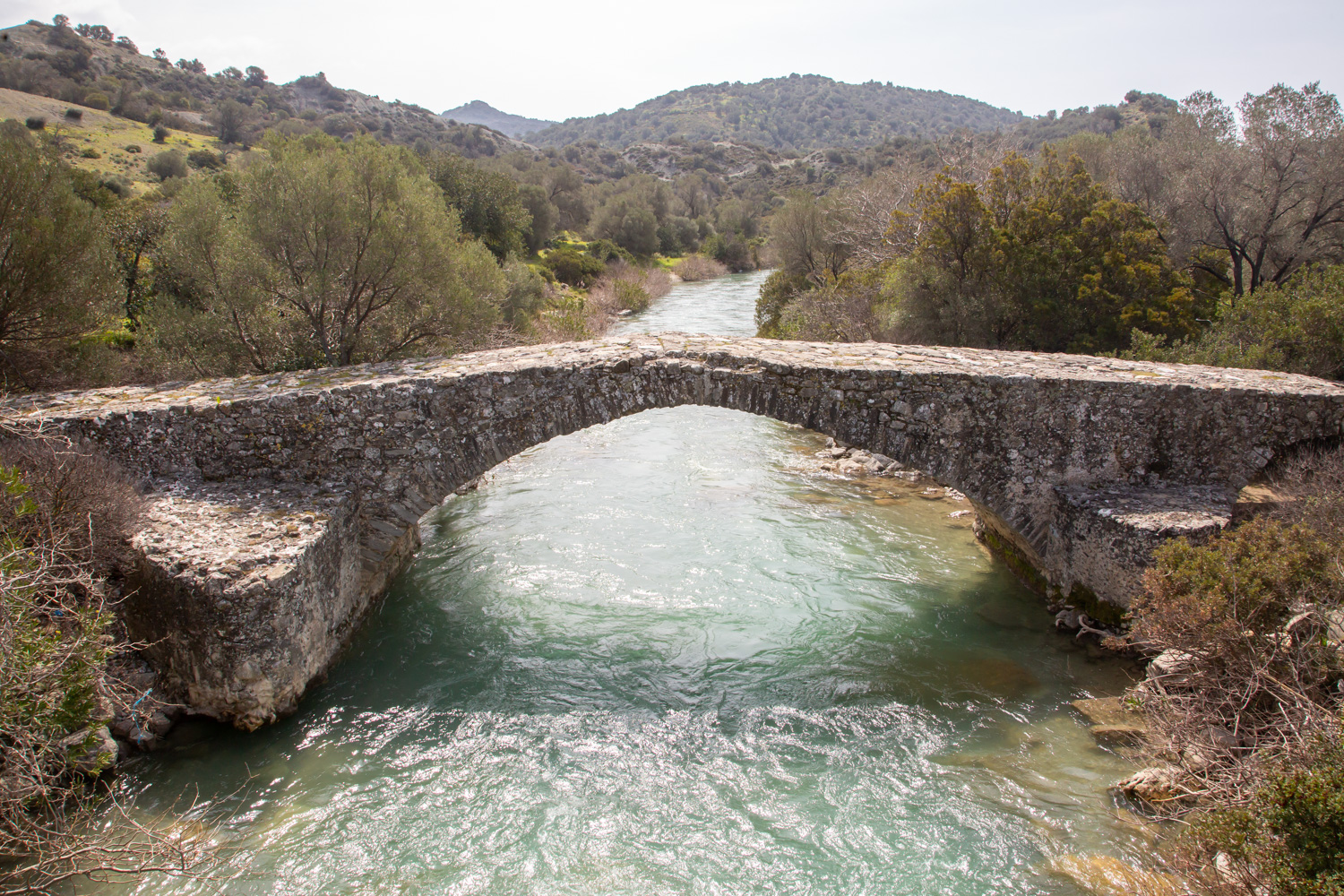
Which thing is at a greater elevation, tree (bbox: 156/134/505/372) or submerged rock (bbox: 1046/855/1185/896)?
tree (bbox: 156/134/505/372)

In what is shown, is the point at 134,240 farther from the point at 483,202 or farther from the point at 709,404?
the point at 483,202

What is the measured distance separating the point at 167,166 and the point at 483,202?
60.1ft

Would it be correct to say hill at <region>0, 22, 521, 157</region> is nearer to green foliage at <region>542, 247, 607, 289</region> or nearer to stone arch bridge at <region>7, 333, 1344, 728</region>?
green foliage at <region>542, 247, 607, 289</region>

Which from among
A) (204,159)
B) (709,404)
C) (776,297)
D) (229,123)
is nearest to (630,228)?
(776,297)

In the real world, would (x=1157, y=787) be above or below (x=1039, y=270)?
below

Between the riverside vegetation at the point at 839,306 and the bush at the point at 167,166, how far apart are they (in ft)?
3.27

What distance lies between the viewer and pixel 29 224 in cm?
948

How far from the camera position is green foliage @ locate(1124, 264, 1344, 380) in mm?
11211

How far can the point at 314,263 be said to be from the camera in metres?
12.0

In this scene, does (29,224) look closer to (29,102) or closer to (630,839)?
(630,839)

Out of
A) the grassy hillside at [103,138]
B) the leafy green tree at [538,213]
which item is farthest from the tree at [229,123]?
the leafy green tree at [538,213]

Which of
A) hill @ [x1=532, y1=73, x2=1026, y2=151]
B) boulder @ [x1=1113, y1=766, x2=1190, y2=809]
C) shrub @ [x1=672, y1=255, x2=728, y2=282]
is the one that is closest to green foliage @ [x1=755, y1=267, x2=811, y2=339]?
shrub @ [x1=672, y1=255, x2=728, y2=282]

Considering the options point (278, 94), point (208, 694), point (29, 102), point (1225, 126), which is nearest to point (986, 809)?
point (208, 694)

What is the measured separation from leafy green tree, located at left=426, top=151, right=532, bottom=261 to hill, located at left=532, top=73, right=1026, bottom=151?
12300 cm
